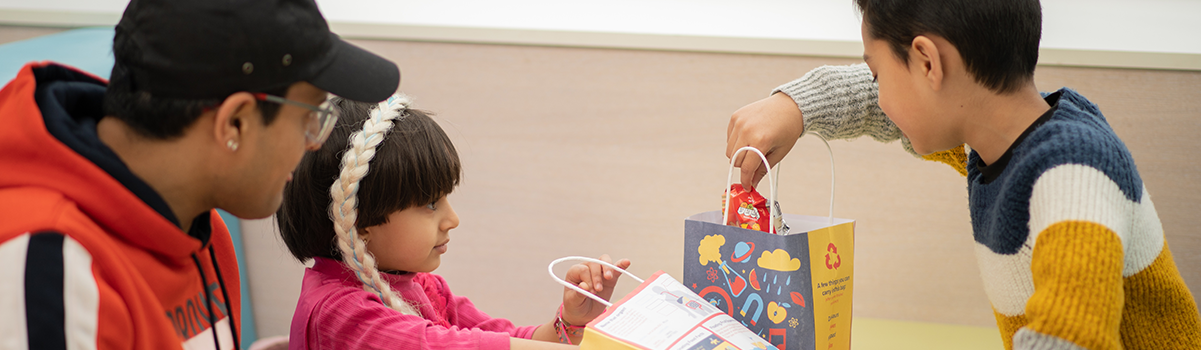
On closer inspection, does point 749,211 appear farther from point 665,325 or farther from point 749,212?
point 665,325

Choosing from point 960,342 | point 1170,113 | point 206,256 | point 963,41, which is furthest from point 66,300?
point 1170,113

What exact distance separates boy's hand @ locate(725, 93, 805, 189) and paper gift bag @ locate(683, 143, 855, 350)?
0.10 meters

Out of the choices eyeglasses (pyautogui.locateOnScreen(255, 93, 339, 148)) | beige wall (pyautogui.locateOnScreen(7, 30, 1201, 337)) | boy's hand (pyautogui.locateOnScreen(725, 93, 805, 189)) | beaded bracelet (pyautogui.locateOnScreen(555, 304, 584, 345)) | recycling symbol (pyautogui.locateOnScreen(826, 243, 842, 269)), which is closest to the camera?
eyeglasses (pyautogui.locateOnScreen(255, 93, 339, 148))

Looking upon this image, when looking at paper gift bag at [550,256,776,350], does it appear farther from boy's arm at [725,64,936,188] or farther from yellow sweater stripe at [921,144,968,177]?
yellow sweater stripe at [921,144,968,177]

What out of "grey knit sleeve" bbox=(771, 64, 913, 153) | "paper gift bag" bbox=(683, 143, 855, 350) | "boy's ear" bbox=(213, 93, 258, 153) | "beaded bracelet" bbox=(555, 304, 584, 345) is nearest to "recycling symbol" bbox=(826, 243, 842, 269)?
"paper gift bag" bbox=(683, 143, 855, 350)

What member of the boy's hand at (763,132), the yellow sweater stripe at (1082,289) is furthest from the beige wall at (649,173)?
the yellow sweater stripe at (1082,289)

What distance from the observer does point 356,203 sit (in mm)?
885

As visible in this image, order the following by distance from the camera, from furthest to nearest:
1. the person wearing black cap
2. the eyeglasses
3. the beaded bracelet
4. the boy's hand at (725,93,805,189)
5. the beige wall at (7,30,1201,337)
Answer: the beige wall at (7,30,1201,337), the beaded bracelet, the boy's hand at (725,93,805,189), the eyeglasses, the person wearing black cap

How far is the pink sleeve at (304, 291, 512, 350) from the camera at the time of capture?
85 cm

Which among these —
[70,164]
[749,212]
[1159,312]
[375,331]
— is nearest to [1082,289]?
[1159,312]

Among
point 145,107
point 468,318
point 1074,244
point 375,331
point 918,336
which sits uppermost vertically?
point 145,107

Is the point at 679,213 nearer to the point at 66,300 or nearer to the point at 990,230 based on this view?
the point at 990,230

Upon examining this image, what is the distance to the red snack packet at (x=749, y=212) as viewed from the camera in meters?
0.83

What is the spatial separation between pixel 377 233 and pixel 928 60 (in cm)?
69
